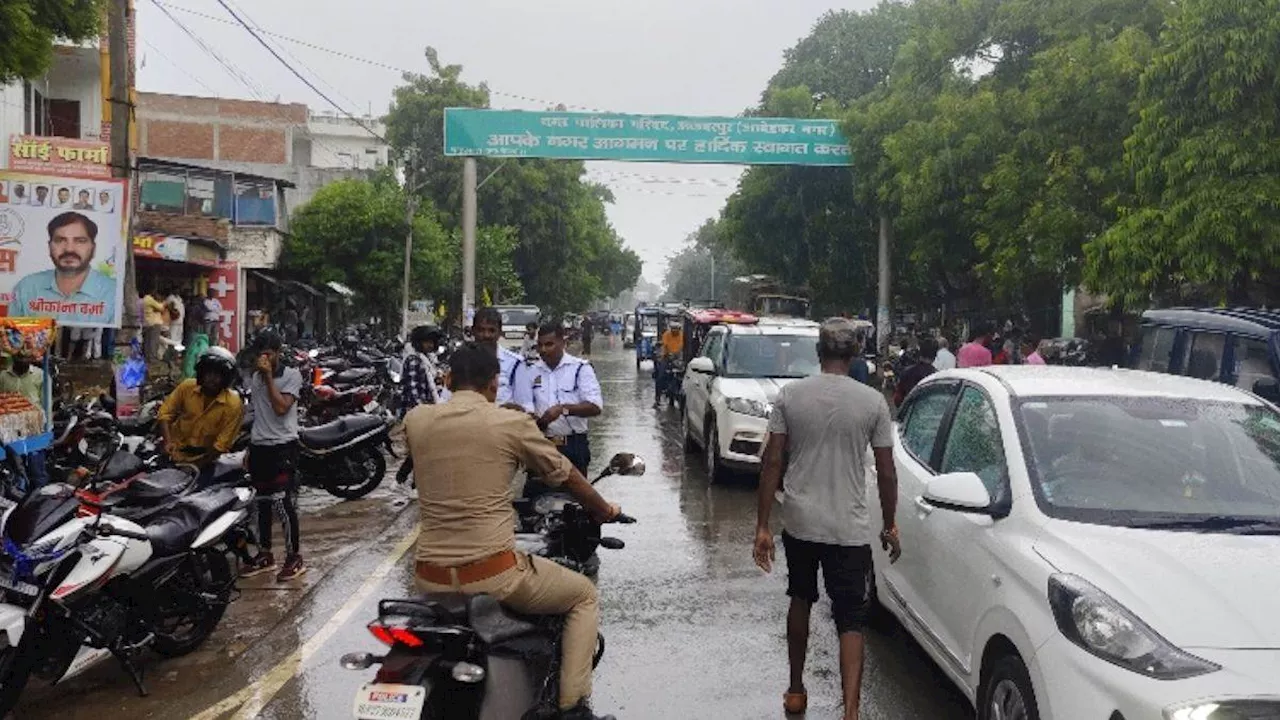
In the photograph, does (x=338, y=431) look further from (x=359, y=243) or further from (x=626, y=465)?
(x=359, y=243)

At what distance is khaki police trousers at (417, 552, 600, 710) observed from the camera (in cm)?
379

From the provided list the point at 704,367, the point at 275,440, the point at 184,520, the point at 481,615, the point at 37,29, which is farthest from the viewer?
the point at 704,367

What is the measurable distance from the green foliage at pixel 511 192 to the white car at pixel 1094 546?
3570 cm

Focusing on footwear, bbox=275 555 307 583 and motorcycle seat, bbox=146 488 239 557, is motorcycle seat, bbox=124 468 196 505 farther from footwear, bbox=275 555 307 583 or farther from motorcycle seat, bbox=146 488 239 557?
footwear, bbox=275 555 307 583

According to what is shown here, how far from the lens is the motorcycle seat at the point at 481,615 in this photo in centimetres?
363

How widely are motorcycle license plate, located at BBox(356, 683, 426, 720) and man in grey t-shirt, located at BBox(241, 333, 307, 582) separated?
4.34 m

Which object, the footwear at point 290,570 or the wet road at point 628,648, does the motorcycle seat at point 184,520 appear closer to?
the wet road at point 628,648

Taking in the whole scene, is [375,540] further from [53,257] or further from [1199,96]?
[1199,96]

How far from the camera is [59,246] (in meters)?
11.2

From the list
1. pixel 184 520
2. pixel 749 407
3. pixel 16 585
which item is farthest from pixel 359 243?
pixel 16 585

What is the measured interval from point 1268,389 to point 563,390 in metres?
5.55

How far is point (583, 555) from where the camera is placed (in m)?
5.14

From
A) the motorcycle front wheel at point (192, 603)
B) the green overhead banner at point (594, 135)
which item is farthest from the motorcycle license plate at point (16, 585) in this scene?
the green overhead banner at point (594, 135)

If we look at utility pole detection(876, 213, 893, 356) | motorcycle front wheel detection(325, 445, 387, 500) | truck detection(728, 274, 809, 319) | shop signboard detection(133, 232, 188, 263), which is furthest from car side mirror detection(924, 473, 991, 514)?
truck detection(728, 274, 809, 319)
